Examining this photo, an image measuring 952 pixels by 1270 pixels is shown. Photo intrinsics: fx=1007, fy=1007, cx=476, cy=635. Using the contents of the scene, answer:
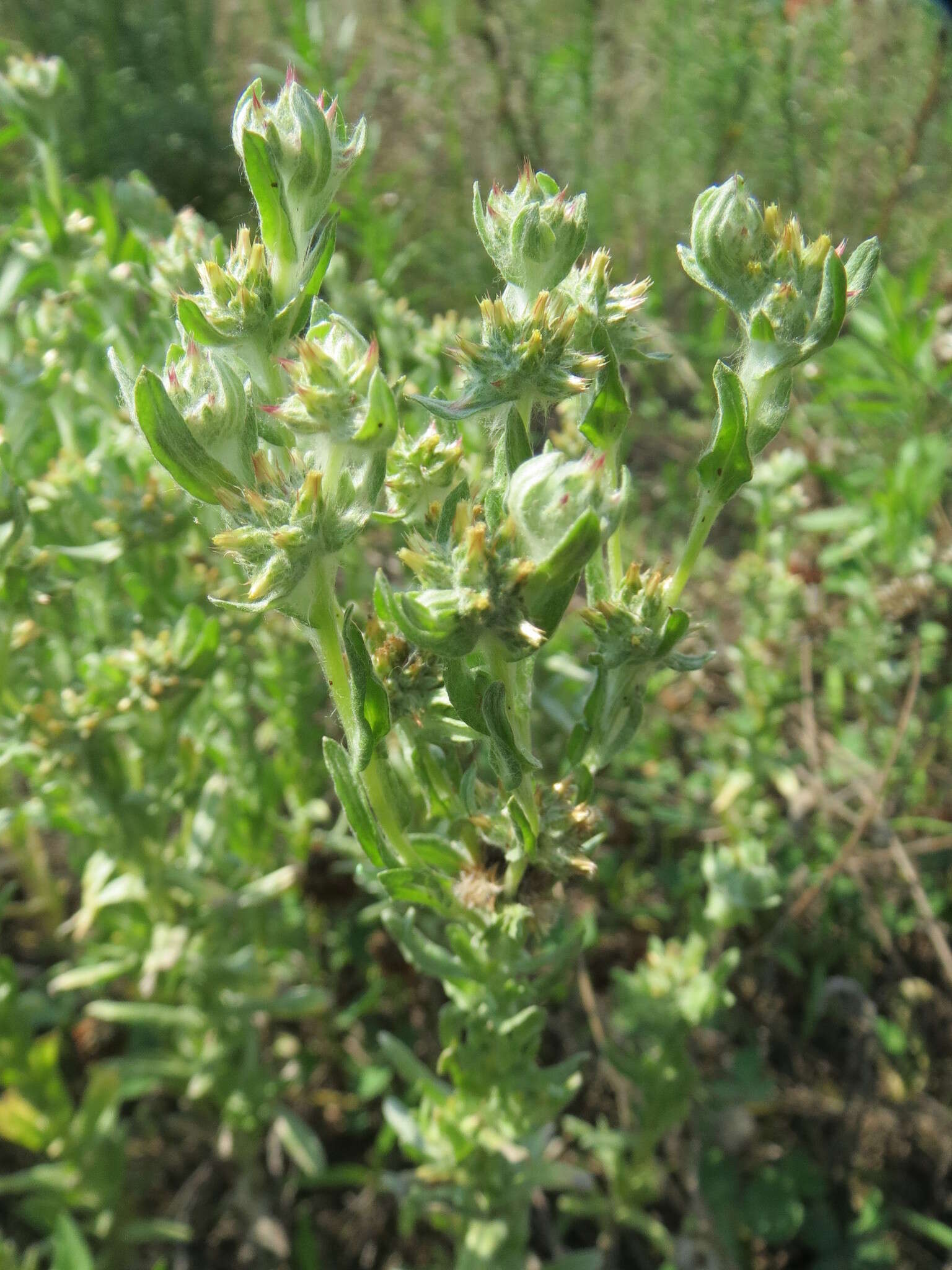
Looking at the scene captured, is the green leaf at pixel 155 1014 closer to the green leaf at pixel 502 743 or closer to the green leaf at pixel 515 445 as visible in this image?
the green leaf at pixel 502 743

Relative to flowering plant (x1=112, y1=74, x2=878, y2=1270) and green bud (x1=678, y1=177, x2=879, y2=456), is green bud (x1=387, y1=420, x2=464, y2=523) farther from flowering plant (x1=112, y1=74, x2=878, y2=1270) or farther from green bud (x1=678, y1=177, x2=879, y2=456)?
green bud (x1=678, y1=177, x2=879, y2=456)

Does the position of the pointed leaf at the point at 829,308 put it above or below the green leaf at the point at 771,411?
above

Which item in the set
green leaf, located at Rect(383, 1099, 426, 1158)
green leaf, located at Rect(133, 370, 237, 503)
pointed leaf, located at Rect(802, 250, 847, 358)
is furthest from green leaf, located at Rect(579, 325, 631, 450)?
green leaf, located at Rect(383, 1099, 426, 1158)

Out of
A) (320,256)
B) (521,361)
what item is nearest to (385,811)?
(521,361)

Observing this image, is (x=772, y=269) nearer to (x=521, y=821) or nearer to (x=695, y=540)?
(x=695, y=540)

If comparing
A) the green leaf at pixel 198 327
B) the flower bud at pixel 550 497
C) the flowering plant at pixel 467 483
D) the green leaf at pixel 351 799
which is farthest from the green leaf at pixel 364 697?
the green leaf at pixel 198 327

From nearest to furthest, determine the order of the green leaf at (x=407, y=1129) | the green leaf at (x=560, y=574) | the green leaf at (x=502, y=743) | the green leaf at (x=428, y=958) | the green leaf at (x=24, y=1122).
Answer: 1. the green leaf at (x=560, y=574)
2. the green leaf at (x=502, y=743)
3. the green leaf at (x=428, y=958)
4. the green leaf at (x=407, y=1129)
5. the green leaf at (x=24, y=1122)
